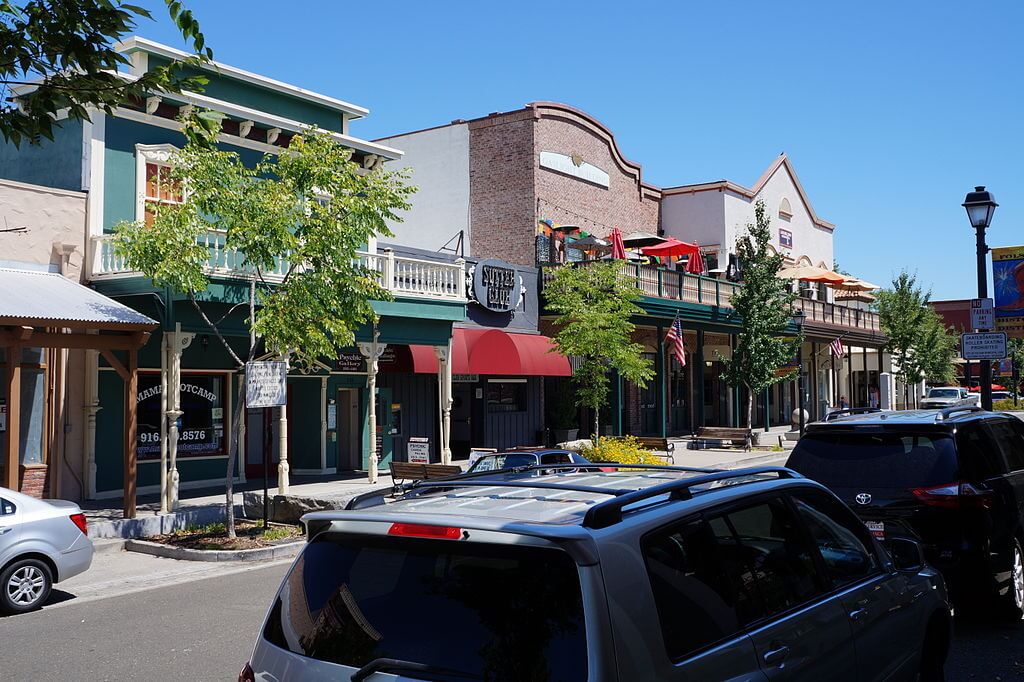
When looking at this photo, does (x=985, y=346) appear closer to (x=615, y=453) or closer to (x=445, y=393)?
(x=615, y=453)

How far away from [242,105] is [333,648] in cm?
1916

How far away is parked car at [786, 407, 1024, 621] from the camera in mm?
7457

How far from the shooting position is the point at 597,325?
24.9 meters

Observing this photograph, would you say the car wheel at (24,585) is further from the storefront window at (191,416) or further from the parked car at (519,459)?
the storefront window at (191,416)

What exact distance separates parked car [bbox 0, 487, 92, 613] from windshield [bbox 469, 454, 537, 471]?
541 cm

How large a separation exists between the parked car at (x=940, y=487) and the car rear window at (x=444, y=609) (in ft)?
17.7

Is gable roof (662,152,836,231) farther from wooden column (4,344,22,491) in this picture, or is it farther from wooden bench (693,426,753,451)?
wooden column (4,344,22,491)

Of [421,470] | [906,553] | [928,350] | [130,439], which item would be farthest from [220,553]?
[928,350]

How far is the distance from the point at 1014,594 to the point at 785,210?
128 feet

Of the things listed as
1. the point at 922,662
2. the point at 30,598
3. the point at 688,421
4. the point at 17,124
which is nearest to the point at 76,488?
the point at 30,598

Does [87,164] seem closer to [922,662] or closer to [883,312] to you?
[922,662]

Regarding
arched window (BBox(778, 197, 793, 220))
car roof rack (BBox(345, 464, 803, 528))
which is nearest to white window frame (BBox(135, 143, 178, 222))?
car roof rack (BBox(345, 464, 803, 528))

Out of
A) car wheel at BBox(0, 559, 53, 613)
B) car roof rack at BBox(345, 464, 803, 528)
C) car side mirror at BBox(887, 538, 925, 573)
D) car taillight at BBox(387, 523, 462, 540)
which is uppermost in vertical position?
car roof rack at BBox(345, 464, 803, 528)

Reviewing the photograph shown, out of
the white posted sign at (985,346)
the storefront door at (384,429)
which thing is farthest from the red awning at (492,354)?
the white posted sign at (985,346)
